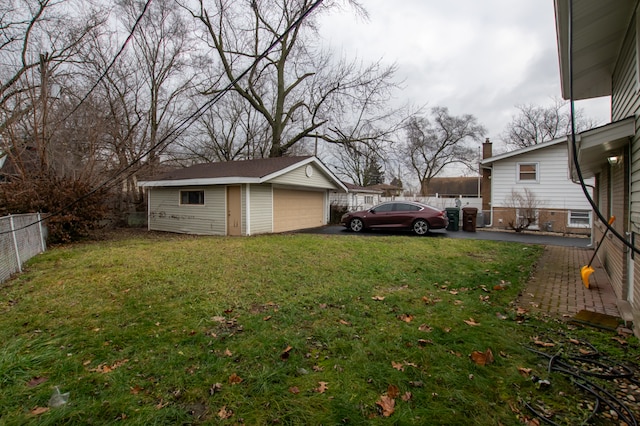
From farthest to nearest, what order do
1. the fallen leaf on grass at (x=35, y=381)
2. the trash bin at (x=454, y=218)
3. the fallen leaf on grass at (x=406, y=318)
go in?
the trash bin at (x=454, y=218) → the fallen leaf on grass at (x=406, y=318) → the fallen leaf on grass at (x=35, y=381)

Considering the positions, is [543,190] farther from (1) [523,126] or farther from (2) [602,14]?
(1) [523,126]

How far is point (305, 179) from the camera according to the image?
15125 millimetres

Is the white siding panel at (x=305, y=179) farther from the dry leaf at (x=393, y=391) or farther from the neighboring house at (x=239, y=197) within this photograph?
the dry leaf at (x=393, y=391)

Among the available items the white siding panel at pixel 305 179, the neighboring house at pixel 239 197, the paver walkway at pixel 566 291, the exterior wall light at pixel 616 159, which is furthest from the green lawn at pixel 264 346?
the white siding panel at pixel 305 179

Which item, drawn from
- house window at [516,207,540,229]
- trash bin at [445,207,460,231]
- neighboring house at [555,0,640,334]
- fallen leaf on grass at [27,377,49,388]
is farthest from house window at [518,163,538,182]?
fallen leaf on grass at [27,377,49,388]

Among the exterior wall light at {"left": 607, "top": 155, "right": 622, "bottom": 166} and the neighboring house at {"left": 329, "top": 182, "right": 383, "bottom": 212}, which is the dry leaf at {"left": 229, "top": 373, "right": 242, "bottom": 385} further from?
the neighboring house at {"left": 329, "top": 182, "right": 383, "bottom": 212}

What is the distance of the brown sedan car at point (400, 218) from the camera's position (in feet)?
42.4

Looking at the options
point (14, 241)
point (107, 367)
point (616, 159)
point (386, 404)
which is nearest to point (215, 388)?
point (107, 367)

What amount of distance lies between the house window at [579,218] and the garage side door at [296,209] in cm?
1203

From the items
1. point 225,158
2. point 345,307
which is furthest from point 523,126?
point 345,307

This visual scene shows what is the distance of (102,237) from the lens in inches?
467

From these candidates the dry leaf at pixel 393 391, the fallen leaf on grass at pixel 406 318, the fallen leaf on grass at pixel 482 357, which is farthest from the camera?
the fallen leaf on grass at pixel 406 318

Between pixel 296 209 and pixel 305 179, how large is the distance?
1.66 m

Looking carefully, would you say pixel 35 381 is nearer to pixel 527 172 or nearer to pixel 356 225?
pixel 356 225
